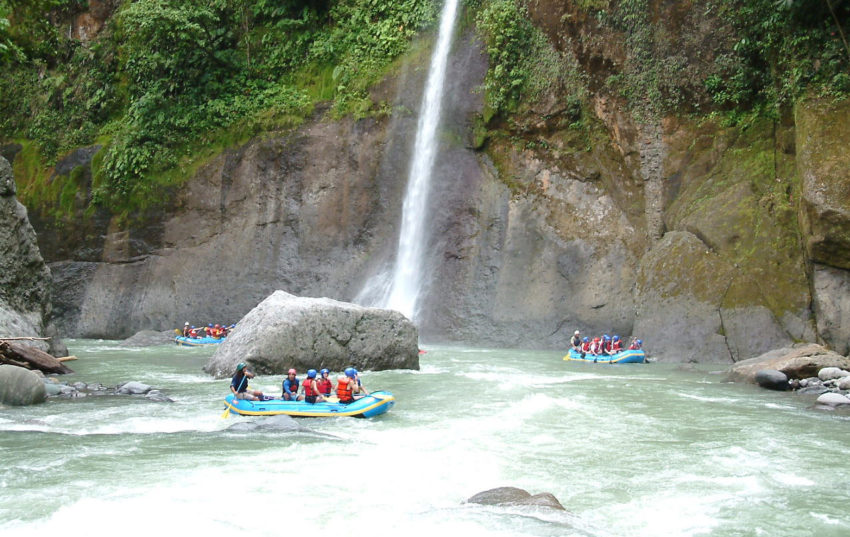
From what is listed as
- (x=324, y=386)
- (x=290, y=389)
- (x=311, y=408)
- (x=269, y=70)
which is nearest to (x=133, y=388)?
(x=290, y=389)

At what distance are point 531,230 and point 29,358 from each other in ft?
55.2

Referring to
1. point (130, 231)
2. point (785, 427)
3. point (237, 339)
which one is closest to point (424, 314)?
point (237, 339)

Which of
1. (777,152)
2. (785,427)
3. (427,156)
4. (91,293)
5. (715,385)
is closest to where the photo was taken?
(785,427)

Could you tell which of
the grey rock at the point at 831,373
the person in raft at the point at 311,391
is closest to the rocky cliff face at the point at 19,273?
the person in raft at the point at 311,391

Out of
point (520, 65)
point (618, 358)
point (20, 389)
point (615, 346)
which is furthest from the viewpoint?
point (520, 65)

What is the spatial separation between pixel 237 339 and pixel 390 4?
69.5 feet

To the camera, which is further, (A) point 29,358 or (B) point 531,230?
(B) point 531,230

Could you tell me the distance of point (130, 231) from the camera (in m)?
34.4

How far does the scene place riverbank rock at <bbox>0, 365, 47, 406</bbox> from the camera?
1449cm

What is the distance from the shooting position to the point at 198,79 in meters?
36.3

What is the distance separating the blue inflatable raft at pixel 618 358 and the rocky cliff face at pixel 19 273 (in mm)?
14440

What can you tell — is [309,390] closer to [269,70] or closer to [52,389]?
[52,389]

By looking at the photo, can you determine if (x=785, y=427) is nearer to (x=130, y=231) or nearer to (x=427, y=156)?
(x=427, y=156)

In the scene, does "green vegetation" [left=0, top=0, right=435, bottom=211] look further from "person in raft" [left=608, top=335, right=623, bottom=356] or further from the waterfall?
"person in raft" [left=608, top=335, right=623, bottom=356]
